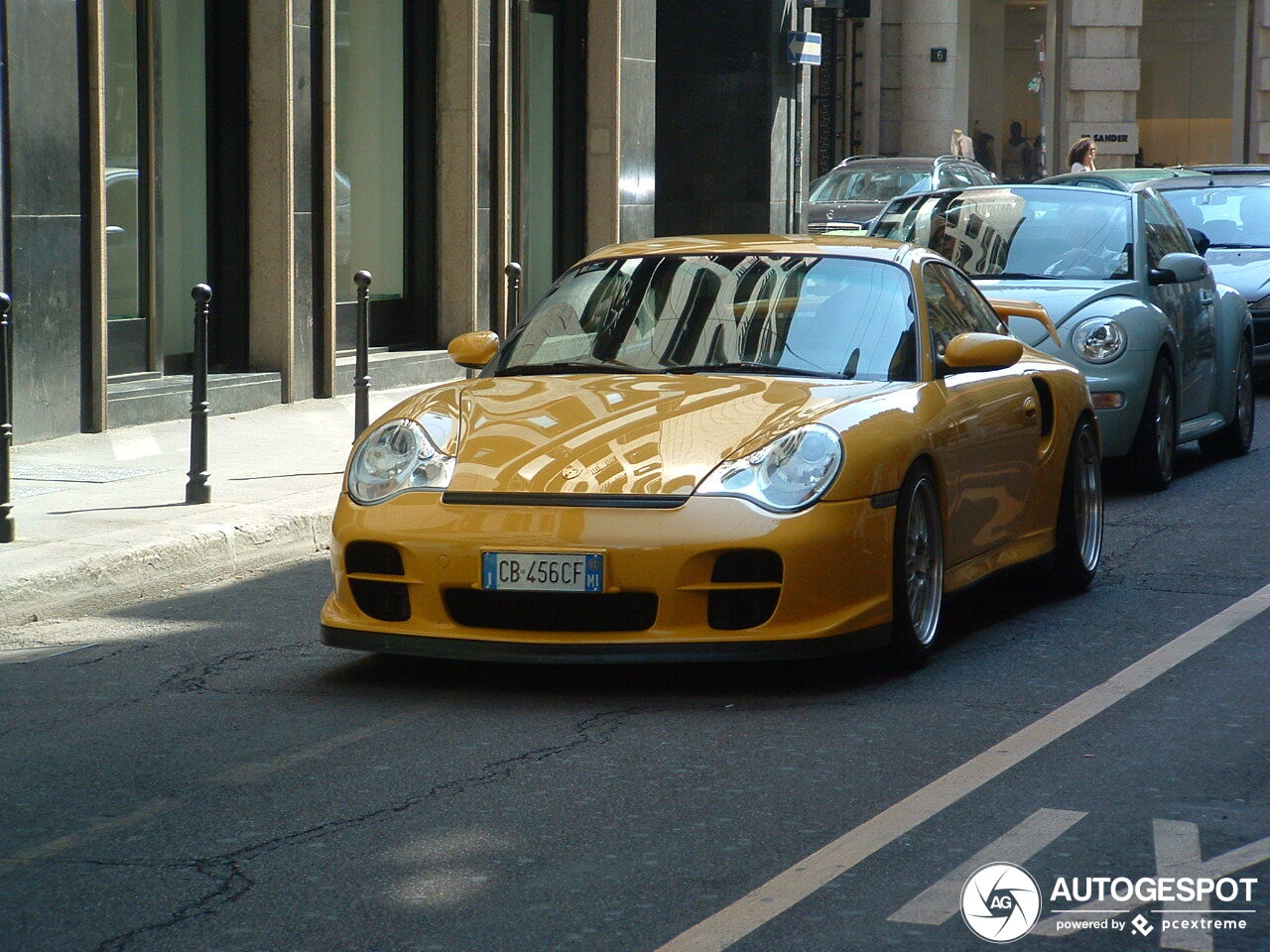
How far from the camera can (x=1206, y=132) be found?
47.7 m

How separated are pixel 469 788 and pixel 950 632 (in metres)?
2.62

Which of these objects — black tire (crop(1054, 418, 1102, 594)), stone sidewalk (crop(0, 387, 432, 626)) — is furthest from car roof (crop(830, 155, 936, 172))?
black tire (crop(1054, 418, 1102, 594))

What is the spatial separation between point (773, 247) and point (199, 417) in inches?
129

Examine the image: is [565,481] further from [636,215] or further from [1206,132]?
[1206,132]

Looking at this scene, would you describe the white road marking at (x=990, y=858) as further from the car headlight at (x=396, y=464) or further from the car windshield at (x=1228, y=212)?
the car windshield at (x=1228, y=212)

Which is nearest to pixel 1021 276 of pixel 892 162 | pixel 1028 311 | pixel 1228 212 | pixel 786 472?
pixel 1028 311

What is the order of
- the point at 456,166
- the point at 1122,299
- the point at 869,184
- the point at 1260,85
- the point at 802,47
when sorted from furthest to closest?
the point at 1260,85 < the point at 869,184 < the point at 802,47 < the point at 456,166 < the point at 1122,299

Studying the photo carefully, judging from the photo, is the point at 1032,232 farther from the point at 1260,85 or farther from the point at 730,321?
the point at 1260,85

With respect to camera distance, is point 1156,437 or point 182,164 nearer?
point 1156,437

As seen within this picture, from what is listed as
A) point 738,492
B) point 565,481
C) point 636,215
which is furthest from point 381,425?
point 636,215

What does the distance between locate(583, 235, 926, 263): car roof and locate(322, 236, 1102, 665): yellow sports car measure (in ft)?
0.07

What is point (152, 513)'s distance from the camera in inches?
354

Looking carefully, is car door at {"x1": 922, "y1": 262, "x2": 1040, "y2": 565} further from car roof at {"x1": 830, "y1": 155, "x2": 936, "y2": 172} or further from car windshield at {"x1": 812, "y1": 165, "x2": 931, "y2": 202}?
car roof at {"x1": 830, "y1": 155, "x2": 936, "y2": 172}

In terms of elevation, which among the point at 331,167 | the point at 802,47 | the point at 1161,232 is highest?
the point at 802,47
